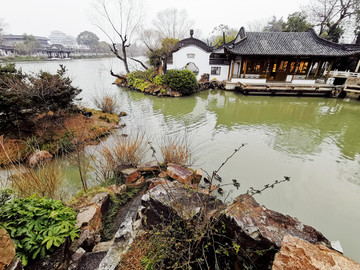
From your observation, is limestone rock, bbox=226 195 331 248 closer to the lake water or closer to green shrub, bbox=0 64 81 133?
the lake water

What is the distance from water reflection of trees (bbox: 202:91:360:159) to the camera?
6332 mm

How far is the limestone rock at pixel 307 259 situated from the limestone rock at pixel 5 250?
232 cm

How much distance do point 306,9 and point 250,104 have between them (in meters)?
23.3

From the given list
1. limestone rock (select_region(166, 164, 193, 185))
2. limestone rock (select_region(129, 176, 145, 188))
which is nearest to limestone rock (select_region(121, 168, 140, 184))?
limestone rock (select_region(129, 176, 145, 188))

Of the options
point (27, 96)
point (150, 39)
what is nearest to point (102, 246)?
point (27, 96)

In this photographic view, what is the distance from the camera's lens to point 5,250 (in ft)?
4.58

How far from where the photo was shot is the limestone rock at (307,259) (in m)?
1.36

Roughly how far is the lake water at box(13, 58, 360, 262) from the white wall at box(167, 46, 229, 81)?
5.97 m

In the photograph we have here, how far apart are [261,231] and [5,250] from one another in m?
2.50

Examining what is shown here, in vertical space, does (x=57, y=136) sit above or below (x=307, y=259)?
below

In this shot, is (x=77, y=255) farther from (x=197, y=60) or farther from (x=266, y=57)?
(x=266, y=57)

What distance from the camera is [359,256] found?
9.09ft

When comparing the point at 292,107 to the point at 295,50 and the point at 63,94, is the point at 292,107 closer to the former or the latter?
the point at 295,50

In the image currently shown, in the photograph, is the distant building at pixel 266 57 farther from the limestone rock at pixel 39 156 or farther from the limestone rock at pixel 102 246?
the limestone rock at pixel 102 246
